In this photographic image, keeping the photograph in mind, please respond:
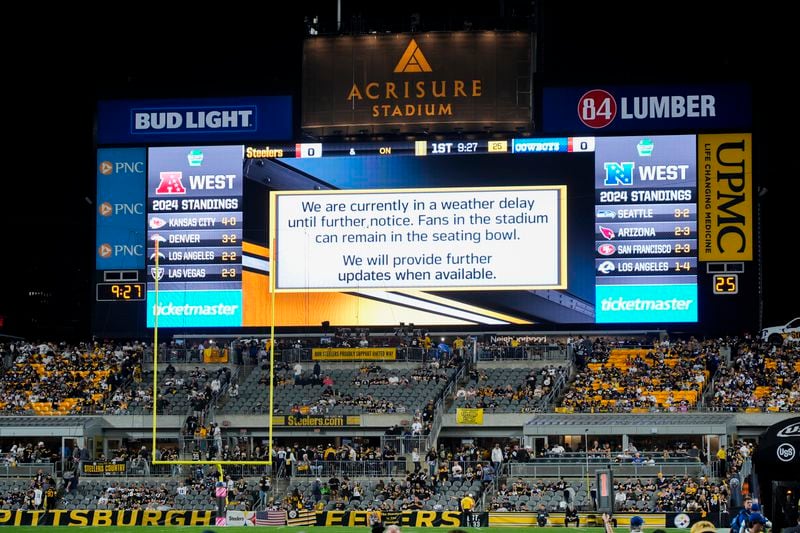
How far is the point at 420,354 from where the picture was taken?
115ft

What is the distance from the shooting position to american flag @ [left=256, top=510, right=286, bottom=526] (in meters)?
28.6

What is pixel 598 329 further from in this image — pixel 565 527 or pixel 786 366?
pixel 565 527

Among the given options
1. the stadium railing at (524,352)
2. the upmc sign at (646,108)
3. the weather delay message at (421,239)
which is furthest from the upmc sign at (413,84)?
the stadium railing at (524,352)

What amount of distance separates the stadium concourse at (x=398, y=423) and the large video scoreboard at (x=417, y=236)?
48.1 inches

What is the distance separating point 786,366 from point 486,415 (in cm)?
727

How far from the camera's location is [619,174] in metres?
33.9

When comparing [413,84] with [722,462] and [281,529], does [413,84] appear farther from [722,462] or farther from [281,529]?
[281,529]

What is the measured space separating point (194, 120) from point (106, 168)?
101 inches

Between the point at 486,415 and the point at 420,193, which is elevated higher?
the point at 420,193

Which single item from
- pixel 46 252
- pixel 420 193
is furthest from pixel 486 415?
pixel 46 252

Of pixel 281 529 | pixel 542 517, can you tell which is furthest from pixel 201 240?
pixel 542 517

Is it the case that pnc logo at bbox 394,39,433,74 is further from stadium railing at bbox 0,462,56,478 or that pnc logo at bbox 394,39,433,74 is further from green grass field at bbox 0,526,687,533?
stadium railing at bbox 0,462,56,478

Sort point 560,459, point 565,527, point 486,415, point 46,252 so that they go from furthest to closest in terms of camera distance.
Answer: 1. point 46,252
2. point 486,415
3. point 560,459
4. point 565,527

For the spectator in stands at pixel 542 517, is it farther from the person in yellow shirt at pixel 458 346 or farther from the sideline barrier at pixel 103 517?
the person in yellow shirt at pixel 458 346
